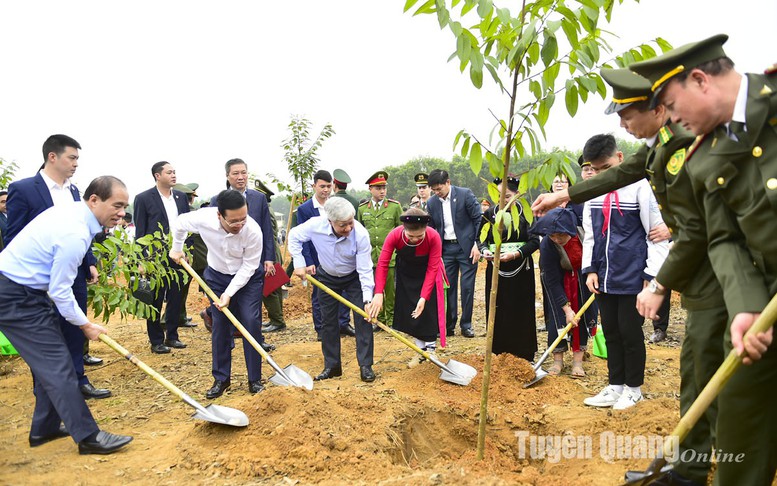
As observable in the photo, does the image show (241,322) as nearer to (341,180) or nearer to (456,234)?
(456,234)

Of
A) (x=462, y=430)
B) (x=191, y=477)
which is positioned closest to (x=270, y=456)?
(x=191, y=477)

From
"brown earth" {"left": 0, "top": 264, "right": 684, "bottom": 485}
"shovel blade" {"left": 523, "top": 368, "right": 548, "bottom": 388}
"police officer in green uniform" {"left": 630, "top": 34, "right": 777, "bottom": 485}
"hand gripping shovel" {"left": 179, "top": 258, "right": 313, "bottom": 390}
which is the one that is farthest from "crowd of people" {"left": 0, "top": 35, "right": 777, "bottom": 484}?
"shovel blade" {"left": 523, "top": 368, "right": 548, "bottom": 388}

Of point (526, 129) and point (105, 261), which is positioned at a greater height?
point (526, 129)

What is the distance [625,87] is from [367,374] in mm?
3612

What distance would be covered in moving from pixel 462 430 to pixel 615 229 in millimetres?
1911

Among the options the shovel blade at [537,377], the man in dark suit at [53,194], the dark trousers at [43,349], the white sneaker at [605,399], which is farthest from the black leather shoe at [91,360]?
the white sneaker at [605,399]

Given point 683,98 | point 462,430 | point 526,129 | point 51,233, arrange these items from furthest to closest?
point 462,430 < point 51,233 < point 526,129 < point 683,98

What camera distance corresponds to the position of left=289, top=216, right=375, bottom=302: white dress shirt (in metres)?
5.16

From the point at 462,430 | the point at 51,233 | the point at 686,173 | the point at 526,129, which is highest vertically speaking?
the point at 526,129

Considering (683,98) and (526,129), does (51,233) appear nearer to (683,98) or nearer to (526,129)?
(526,129)

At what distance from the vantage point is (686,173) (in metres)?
2.28

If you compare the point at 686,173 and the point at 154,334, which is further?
the point at 154,334

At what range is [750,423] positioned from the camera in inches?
81.2

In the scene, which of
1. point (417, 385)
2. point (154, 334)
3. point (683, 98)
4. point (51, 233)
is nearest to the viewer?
point (683, 98)
